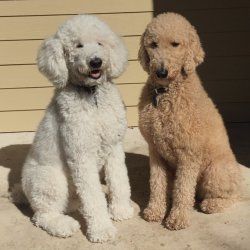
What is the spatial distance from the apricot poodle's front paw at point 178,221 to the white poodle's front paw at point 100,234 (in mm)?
433

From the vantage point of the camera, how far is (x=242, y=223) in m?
3.46

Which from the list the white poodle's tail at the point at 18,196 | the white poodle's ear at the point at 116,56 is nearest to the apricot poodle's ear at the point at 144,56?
the white poodle's ear at the point at 116,56

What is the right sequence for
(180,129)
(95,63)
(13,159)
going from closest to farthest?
(95,63) → (180,129) → (13,159)

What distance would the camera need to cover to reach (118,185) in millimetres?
3441

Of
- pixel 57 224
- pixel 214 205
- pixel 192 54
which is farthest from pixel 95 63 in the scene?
pixel 214 205

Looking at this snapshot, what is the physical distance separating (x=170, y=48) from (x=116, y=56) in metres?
0.36

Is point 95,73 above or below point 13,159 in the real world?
above

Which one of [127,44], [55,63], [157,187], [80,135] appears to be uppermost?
[55,63]

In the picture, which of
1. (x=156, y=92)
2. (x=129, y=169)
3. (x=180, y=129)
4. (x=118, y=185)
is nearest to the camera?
(x=180, y=129)

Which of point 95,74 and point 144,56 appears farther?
point 144,56

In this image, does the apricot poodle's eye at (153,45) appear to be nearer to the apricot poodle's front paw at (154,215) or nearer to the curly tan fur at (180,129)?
the curly tan fur at (180,129)

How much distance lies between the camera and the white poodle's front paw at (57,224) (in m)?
3.32

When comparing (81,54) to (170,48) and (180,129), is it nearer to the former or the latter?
(170,48)

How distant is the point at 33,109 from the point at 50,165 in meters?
1.97
